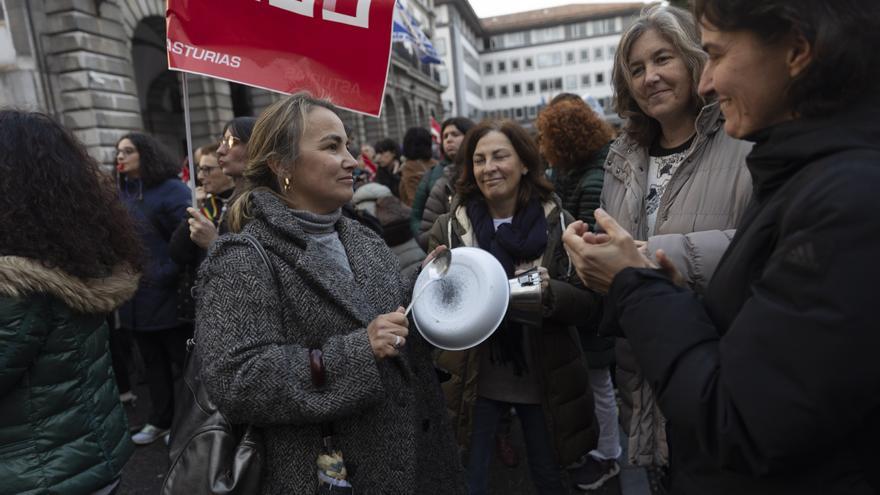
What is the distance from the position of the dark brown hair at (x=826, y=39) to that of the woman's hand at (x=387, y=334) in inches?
43.0

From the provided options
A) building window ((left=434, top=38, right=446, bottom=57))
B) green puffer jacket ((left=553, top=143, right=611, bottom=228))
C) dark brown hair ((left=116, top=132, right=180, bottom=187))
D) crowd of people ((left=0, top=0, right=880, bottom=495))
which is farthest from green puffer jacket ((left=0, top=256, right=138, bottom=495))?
building window ((left=434, top=38, right=446, bottom=57))

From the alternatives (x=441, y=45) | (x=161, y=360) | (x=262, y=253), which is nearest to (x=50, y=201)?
(x=262, y=253)

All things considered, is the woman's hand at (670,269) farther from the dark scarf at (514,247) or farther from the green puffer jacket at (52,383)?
the green puffer jacket at (52,383)

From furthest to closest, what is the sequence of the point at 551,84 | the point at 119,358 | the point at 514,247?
1. the point at 551,84
2. the point at 119,358
3. the point at 514,247

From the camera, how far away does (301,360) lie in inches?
61.4

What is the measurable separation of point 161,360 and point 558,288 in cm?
339

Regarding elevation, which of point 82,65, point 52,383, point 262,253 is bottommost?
point 52,383

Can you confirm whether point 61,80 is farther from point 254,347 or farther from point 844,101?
point 844,101

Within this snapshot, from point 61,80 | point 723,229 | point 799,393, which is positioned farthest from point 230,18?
point 61,80

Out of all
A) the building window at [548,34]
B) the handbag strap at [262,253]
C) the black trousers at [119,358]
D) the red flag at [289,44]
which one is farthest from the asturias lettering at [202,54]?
the building window at [548,34]

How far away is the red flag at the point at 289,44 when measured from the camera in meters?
2.64

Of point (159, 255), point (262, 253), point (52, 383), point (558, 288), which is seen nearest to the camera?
point (262, 253)

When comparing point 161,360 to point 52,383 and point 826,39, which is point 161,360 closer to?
point 52,383

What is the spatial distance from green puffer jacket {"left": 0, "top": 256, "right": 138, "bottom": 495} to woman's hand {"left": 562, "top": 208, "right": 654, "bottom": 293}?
5.46 ft
